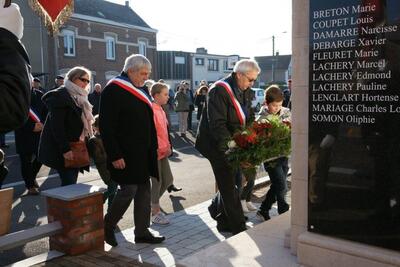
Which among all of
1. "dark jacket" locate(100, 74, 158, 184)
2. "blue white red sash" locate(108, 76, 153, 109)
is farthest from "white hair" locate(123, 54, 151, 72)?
"dark jacket" locate(100, 74, 158, 184)

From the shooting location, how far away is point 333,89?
10.2 ft

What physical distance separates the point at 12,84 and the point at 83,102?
12.7ft

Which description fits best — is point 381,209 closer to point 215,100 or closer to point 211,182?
point 215,100

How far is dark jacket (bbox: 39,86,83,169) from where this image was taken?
5020mm

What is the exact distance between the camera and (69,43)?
1237 inches

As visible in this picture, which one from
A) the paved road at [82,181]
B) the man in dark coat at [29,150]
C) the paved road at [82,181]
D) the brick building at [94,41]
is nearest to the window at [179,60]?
the brick building at [94,41]

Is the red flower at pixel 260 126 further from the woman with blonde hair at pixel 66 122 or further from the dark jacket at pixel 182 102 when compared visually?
the dark jacket at pixel 182 102

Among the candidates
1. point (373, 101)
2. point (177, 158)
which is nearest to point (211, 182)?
point (177, 158)

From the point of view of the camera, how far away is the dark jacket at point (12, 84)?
139cm

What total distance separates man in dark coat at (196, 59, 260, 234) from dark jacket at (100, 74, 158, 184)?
0.65 meters

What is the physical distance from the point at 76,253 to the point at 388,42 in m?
3.28

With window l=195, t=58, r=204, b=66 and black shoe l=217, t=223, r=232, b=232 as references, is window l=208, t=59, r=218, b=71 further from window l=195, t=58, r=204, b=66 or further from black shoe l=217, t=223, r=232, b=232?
black shoe l=217, t=223, r=232, b=232

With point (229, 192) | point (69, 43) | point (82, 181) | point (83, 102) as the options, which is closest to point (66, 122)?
point (83, 102)

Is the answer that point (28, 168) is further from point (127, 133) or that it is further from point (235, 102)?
point (235, 102)
